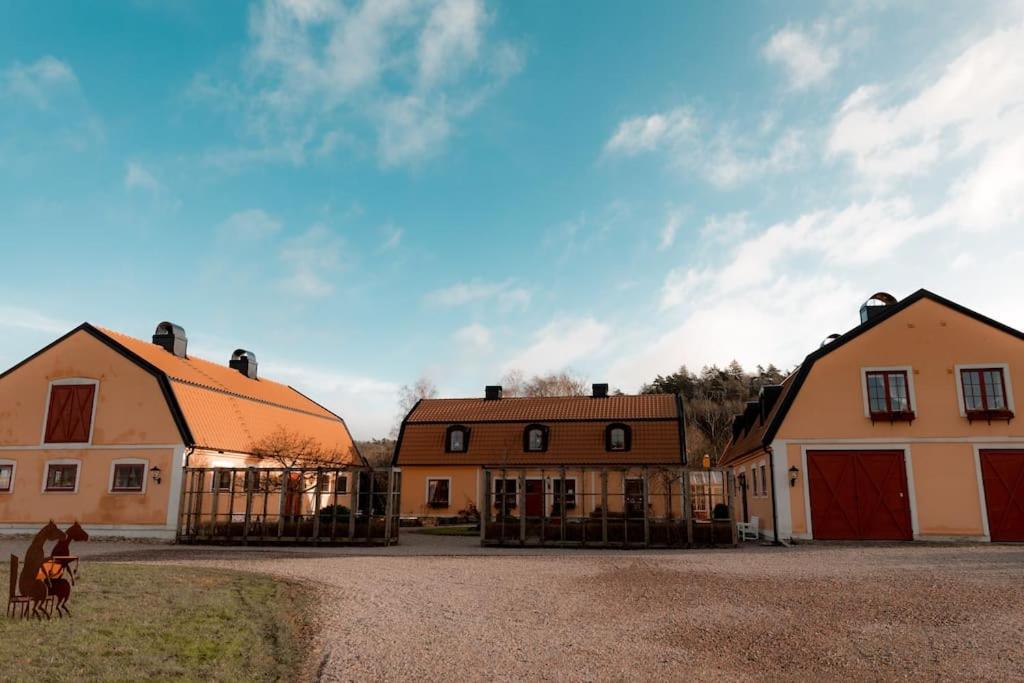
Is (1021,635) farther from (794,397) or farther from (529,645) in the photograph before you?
(794,397)

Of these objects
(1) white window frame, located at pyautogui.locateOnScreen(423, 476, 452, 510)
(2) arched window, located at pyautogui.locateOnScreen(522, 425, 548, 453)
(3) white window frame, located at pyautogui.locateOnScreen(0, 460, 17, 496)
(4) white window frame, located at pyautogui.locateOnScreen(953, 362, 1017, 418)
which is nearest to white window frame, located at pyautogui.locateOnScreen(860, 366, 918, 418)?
(4) white window frame, located at pyautogui.locateOnScreen(953, 362, 1017, 418)

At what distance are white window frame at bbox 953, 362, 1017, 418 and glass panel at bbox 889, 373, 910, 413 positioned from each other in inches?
56.9

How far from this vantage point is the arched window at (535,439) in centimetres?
3272

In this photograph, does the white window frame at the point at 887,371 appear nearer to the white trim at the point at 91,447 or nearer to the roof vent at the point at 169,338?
the white trim at the point at 91,447

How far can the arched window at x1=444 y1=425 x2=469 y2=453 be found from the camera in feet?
110

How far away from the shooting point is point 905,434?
22.2 meters

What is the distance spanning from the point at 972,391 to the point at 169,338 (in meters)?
30.2

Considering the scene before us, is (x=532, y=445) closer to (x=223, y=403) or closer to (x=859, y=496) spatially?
(x=223, y=403)

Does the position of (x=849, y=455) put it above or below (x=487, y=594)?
above

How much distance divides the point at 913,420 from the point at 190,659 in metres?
21.7

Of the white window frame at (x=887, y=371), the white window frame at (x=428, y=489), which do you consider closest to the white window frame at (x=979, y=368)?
the white window frame at (x=887, y=371)

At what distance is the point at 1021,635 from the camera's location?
28.4ft

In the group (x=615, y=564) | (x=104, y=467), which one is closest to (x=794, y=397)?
(x=615, y=564)

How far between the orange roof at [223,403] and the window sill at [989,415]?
2515cm
